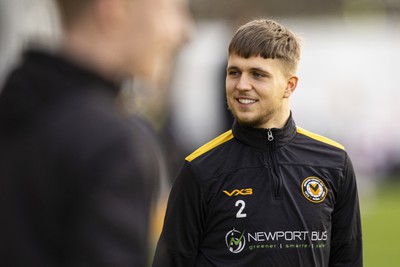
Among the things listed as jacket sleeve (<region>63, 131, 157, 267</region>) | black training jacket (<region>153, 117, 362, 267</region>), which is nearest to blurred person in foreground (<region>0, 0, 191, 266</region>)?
jacket sleeve (<region>63, 131, 157, 267</region>)

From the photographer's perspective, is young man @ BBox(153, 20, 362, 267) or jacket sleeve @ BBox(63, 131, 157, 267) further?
young man @ BBox(153, 20, 362, 267)

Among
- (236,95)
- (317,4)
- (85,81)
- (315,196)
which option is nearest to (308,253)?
(315,196)

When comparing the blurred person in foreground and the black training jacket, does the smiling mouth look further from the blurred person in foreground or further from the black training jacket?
the blurred person in foreground

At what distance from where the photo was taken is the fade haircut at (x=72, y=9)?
1713 millimetres

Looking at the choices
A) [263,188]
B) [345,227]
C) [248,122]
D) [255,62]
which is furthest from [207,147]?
[345,227]

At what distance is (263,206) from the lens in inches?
146

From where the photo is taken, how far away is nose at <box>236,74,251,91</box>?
3.75 metres

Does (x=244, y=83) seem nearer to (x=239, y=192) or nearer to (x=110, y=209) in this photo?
(x=239, y=192)

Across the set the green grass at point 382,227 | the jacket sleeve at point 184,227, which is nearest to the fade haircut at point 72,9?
the jacket sleeve at point 184,227

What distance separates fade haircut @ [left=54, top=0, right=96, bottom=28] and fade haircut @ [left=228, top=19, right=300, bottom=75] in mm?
2127

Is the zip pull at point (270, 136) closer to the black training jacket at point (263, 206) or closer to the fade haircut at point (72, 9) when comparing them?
the black training jacket at point (263, 206)

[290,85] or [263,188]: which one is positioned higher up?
[290,85]

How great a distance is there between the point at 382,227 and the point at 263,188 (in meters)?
11.3

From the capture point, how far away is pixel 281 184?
3760 millimetres
